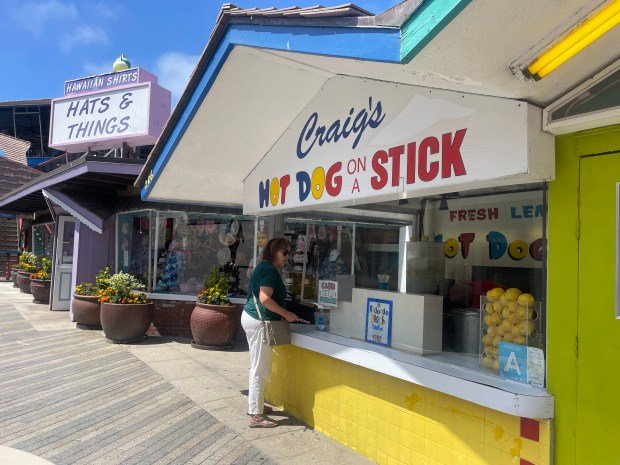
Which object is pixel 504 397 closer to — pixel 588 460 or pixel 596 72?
pixel 588 460

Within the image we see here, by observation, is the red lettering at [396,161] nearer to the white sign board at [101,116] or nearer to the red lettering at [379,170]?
the red lettering at [379,170]

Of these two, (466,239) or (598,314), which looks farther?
Answer: (466,239)

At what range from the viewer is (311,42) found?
2953mm

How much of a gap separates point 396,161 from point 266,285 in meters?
1.73

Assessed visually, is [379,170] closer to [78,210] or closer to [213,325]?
[213,325]

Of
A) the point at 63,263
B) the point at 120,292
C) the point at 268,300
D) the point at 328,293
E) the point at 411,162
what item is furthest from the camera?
the point at 63,263

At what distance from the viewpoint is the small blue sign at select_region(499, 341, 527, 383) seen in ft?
9.75

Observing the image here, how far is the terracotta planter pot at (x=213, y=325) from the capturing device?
8.00 m

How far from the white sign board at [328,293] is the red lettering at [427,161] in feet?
5.89

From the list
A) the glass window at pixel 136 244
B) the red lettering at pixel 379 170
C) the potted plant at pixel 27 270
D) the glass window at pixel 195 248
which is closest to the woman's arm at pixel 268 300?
the red lettering at pixel 379 170

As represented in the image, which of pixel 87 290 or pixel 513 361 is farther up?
pixel 513 361

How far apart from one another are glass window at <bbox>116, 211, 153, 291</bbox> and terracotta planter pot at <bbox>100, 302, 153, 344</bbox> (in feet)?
4.20

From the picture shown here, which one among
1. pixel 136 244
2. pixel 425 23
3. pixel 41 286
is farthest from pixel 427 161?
pixel 41 286

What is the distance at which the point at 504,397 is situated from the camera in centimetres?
283
